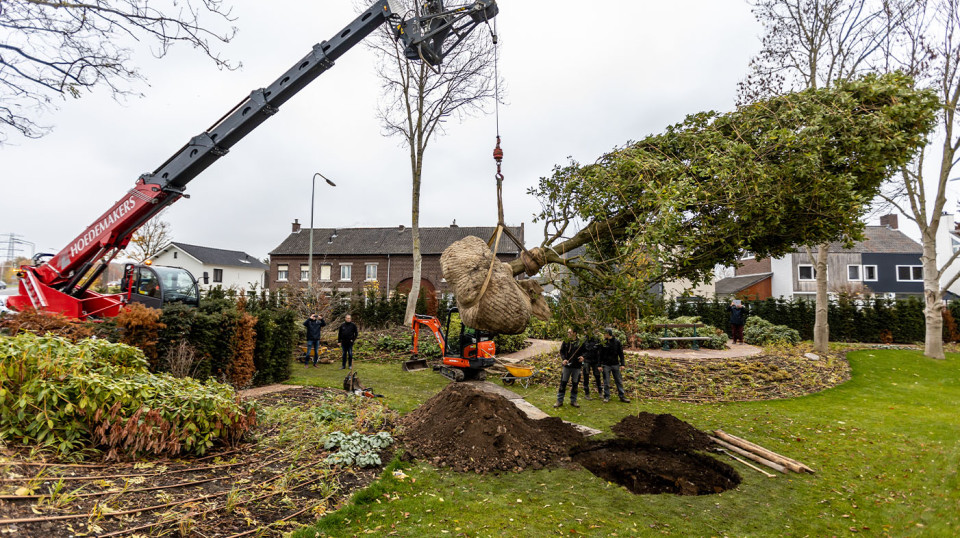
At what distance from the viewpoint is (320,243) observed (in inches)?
1553

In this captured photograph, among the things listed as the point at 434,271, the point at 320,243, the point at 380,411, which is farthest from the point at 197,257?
the point at 380,411

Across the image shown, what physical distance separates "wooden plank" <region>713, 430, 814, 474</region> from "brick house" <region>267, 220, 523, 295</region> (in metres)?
28.4

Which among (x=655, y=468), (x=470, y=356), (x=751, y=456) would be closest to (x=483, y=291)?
(x=655, y=468)

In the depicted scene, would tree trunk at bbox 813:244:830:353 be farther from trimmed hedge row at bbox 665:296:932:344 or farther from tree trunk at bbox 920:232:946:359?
trimmed hedge row at bbox 665:296:932:344

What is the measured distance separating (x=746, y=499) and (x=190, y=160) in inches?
387

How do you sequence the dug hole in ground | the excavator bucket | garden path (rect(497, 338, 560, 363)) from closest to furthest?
1. the dug hole in ground
2. the excavator bucket
3. garden path (rect(497, 338, 560, 363))

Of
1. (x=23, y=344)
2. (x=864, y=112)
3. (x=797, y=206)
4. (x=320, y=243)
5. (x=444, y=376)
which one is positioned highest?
(x=320, y=243)

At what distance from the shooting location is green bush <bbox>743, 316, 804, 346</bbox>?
18583 millimetres

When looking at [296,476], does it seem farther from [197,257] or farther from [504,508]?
[197,257]

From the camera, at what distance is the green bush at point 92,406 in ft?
14.4

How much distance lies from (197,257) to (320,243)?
1450 centimetres

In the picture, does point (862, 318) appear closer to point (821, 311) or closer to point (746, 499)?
point (821, 311)

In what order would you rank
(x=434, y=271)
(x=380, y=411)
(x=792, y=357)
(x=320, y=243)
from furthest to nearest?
(x=320, y=243) < (x=434, y=271) < (x=792, y=357) < (x=380, y=411)

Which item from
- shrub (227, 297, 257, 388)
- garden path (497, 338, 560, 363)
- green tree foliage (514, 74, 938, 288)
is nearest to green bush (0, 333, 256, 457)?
green tree foliage (514, 74, 938, 288)
